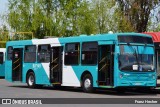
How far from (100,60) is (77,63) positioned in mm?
1879

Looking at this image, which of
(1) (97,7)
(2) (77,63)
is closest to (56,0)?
(1) (97,7)

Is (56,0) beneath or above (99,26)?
above

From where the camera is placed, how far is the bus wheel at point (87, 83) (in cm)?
2292

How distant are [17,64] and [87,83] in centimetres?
702

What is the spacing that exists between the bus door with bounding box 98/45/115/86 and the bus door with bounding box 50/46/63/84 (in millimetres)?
3376

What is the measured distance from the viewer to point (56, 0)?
57.3m

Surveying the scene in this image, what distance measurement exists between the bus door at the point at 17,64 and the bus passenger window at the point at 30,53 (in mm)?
591

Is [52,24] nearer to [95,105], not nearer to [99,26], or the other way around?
[99,26]

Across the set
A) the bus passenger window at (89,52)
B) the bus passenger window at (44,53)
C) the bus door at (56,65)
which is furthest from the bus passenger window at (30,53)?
the bus passenger window at (89,52)

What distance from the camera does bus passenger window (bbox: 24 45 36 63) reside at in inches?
1075

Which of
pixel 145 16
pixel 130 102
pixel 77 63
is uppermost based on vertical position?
pixel 145 16

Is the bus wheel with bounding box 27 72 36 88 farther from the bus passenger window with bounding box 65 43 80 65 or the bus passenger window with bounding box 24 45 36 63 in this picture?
the bus passenger window with bounding box 65 43 80 65

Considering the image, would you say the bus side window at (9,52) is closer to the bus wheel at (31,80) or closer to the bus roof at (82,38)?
the bus roof at (82,38)

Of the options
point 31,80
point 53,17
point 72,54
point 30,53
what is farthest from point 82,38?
point 53,17
